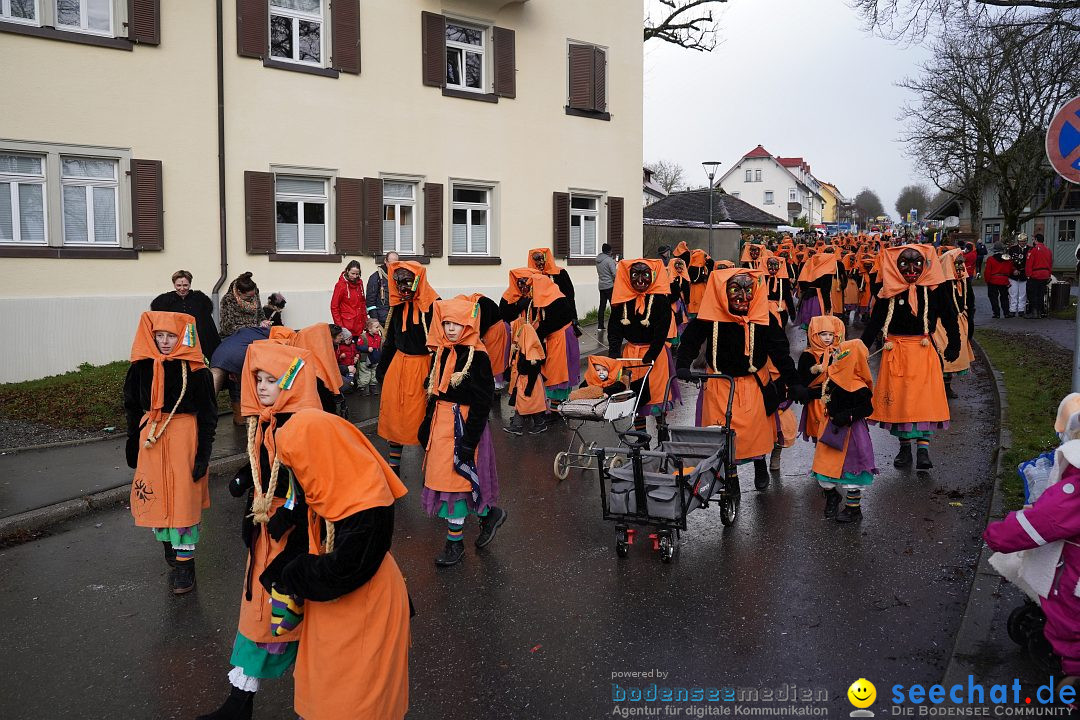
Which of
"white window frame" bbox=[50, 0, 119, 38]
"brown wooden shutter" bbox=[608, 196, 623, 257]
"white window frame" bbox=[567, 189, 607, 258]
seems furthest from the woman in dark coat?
"brown wooden shutter" bbox=[608, 196, 623, 257]

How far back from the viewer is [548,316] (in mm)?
10898

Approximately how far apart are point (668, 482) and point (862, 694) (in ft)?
6.75

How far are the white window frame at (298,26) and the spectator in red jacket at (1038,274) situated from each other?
57.1 ft

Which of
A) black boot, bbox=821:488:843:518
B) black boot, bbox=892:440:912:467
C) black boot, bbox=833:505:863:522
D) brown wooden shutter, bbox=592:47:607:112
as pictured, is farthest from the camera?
brown wooden shutter, bbox=592:47:607:112

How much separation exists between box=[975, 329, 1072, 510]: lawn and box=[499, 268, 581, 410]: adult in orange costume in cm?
505

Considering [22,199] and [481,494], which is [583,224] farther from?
[481,494]

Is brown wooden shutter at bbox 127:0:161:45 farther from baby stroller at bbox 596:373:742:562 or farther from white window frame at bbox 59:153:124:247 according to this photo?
baby stroller at bbox 596:373:742:562

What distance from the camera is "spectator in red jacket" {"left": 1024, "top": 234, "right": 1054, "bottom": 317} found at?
71.7 feet

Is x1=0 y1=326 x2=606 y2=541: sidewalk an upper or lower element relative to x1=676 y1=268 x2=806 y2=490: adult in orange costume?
lower

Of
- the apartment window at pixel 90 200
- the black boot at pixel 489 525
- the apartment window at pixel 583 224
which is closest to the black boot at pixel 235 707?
the black boot at pixel 489 525

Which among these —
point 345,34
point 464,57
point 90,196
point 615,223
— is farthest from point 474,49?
point 90,196

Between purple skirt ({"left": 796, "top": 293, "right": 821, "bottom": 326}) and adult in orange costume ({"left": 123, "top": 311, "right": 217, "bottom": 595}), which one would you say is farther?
purple skirt ({"left": 796, "top": 293, "right": 821, "bottom": 326})

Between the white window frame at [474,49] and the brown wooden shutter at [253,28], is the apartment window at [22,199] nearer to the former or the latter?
the brown wooden shutter at [253,28]

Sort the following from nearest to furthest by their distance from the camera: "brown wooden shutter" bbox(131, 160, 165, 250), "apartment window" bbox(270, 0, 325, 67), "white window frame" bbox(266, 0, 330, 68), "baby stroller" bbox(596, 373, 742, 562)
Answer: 1. "baby stroller" bbox(596, 373, 742, 562)
2. "brown wooden shutter" bbox(131, 160, 165, 250)
3. "white window frame" bbox(266, 0, 330, 68)
4. "apartment window" bbox(270, 0, 325, 67)
